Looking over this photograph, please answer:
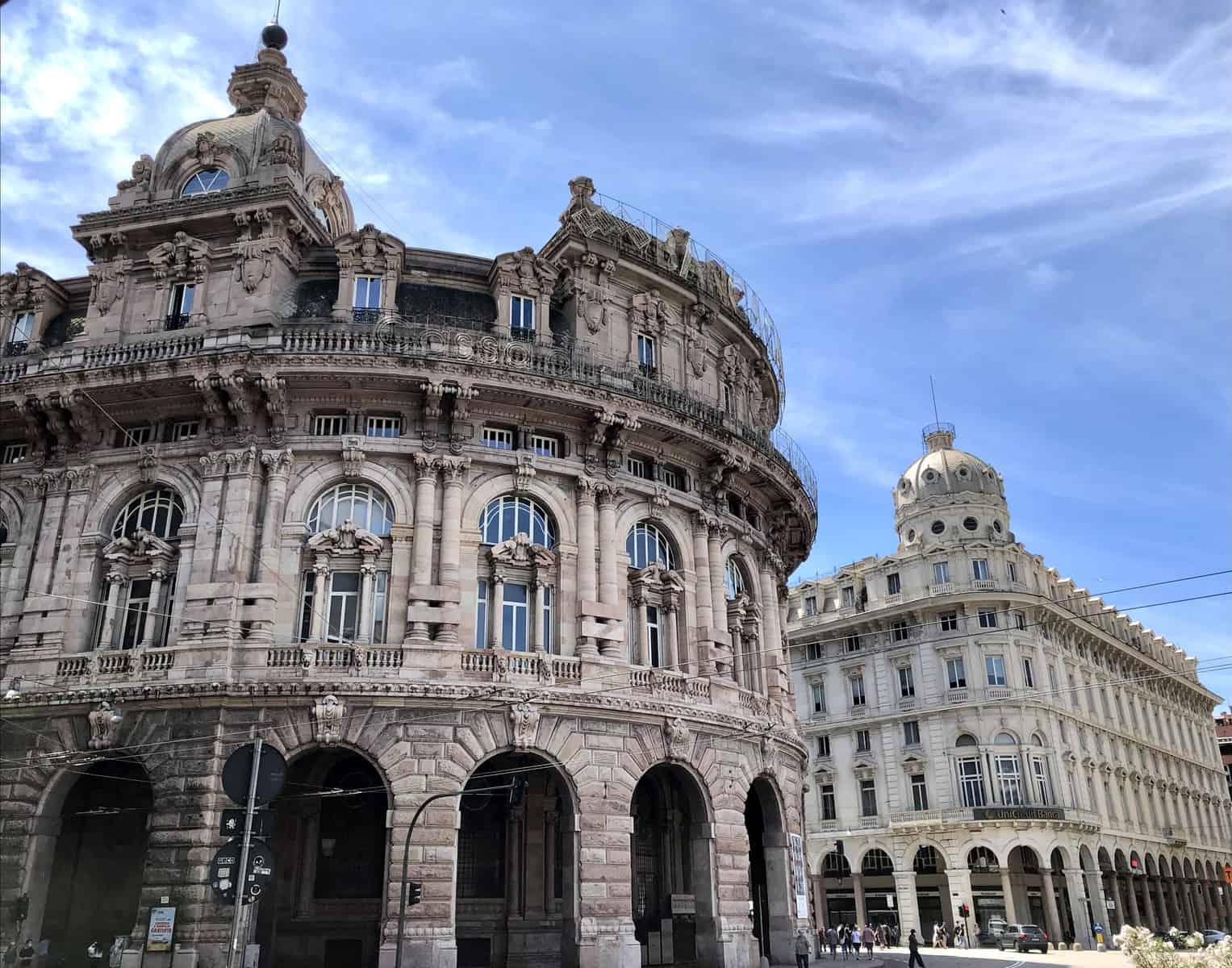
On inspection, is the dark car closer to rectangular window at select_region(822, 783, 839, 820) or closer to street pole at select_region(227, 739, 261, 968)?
rectangular window at select_region(822, 783, 839, 820)

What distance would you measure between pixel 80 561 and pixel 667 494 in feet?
59.1

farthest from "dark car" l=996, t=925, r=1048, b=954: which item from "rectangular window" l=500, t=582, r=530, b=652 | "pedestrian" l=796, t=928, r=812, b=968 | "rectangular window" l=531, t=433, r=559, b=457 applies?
"rectangular window" l=531, t=433, r=559, b=457

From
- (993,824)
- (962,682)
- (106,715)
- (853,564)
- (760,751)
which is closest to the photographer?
(106,715)

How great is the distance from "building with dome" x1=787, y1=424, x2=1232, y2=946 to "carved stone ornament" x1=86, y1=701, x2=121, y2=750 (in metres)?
46.0

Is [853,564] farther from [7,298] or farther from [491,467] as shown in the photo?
[7,298]

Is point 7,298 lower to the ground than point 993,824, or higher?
Result: higher

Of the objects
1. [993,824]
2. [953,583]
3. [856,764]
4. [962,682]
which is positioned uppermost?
[953,583]

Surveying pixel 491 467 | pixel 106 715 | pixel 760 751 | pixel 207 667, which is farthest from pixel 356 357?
pixel 760 751

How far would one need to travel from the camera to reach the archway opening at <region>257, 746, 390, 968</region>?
Answer: 93.9ft

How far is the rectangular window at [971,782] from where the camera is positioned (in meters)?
59.4

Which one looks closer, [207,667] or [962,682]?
[207,667]

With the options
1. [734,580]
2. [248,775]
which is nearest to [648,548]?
[734,580]

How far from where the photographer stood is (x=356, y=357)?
101 ft

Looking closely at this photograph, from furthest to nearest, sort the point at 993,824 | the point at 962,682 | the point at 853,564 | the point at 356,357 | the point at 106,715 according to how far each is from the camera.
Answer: the point at 853,564 < the point at 962,682 < the point at 993,824 < the point at 356,357 < the point at 106,715
